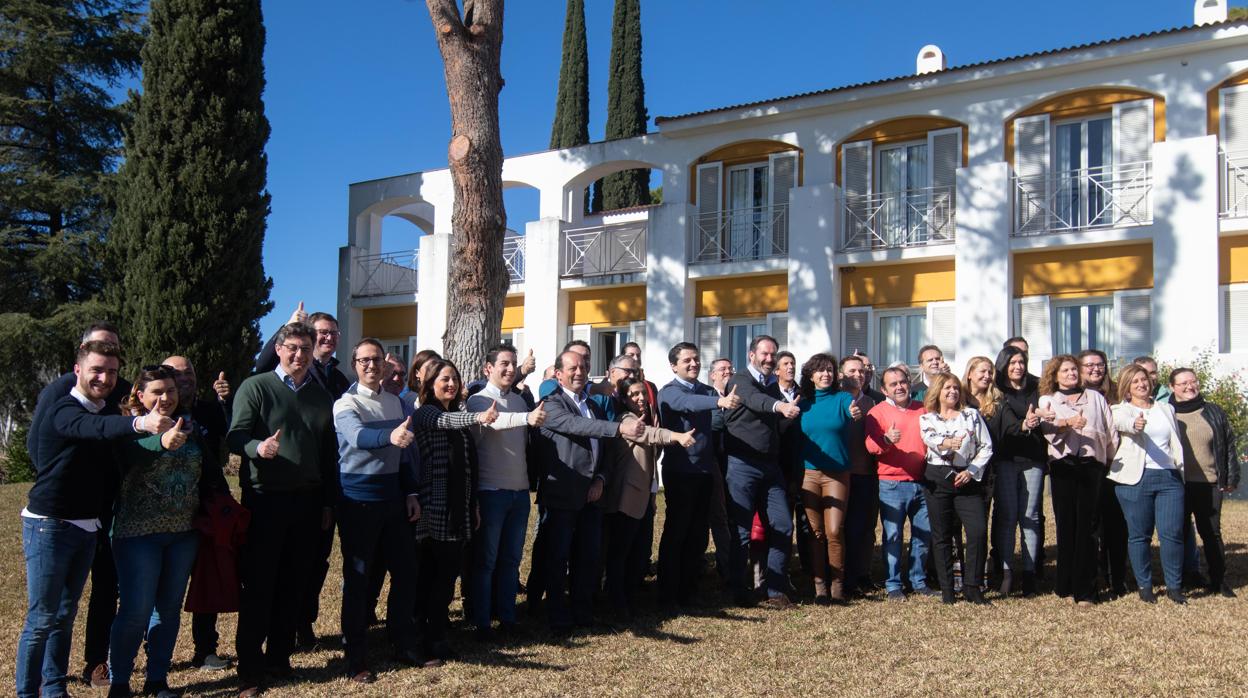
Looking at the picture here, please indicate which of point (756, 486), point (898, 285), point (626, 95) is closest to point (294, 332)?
point (756, 486)

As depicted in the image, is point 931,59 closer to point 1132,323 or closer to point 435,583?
point 1132,323

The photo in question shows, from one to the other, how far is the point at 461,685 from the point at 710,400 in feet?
8.67

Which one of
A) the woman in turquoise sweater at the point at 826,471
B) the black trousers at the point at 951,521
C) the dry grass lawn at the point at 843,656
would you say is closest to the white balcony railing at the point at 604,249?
the woman in turquoise sweater at the point at 826,471

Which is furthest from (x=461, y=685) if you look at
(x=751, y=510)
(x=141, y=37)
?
(x=141, y=37)

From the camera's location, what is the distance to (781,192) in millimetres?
19688

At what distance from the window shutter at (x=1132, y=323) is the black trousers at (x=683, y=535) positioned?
11.4 m

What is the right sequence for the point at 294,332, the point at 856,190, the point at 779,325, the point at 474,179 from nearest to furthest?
the point at 294,332
the point at 474,179
the point at 856,190
the point at 779,325

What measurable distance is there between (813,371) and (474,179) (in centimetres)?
472

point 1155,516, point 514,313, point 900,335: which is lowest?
point 1155,516

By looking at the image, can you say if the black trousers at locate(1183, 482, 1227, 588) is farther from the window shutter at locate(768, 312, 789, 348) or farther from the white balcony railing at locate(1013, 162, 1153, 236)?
the window shutter at locate(768, 312, 789, 348)

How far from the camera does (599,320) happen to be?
21234 mm

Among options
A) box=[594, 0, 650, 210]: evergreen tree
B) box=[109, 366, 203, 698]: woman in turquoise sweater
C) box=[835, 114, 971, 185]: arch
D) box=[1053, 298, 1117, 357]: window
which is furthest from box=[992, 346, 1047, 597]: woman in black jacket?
box=[594, 0, 650, 210]: evergreen tree

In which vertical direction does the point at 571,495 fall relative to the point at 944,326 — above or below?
below

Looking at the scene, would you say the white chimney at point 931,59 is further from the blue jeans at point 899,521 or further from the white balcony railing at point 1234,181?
the blue jeans at point 899,521
